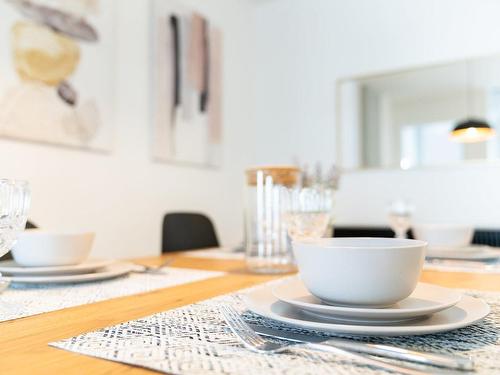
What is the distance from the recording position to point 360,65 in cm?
330

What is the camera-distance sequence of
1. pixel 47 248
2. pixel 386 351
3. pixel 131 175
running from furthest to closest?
pixel 131 175 → pixel 47 248 → pixel 386 351

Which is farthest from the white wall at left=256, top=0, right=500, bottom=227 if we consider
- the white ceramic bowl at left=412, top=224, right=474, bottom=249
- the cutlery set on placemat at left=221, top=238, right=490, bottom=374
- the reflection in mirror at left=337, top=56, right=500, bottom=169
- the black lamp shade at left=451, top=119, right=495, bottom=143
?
the cutlery set on placemat at left=221, top=238, right=490, bottom=374

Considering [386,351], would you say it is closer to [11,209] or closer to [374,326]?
[374,326]

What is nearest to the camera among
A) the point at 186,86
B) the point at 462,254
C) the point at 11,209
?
the point at 11,209

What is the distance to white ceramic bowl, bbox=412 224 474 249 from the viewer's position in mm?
1330

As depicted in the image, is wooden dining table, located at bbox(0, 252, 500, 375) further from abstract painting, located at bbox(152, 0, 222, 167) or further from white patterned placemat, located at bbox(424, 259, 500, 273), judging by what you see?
abstract painting, located at bbox(152, 0, 222, 167)

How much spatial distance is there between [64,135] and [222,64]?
1.59m

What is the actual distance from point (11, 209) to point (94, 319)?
23 cm

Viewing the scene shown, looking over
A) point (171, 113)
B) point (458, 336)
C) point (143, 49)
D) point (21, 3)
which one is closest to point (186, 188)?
point (171, 113)

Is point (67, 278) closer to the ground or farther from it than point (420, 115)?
closer to the ground

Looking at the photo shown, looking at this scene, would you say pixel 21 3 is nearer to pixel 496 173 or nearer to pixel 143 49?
pixel 143 49

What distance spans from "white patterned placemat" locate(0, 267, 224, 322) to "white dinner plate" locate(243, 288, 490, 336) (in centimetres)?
30

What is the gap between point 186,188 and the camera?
9.84 ft

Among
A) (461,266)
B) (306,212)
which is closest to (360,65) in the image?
(461,266)
